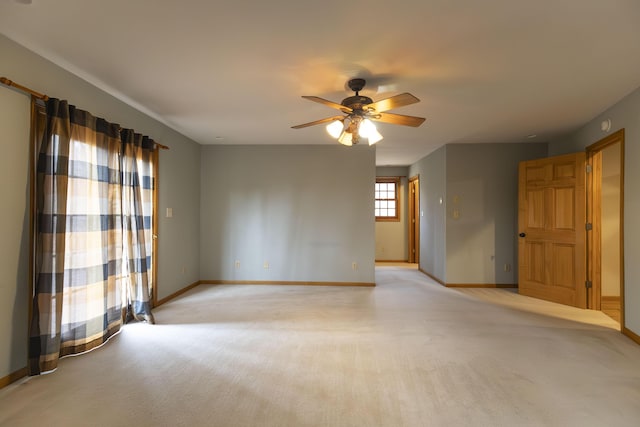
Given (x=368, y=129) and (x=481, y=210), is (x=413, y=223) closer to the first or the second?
(x=481, y=210)

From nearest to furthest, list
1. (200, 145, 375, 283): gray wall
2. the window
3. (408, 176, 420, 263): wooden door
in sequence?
1. (200, 145, 375, 283): gray wall
2. (408, 176, 420, 263): wooden door
3. the window

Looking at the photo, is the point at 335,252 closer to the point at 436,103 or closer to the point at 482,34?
the point at 436,103

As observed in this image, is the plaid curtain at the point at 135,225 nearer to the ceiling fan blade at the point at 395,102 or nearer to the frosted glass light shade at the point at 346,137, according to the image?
the frosted glass light shade at the point at 346,137

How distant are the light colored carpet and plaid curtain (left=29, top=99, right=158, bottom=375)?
0.26m

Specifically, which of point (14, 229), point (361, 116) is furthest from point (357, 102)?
point (14, 229)

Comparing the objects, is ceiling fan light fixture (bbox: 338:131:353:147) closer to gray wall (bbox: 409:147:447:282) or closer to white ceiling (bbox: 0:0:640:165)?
white ceiling (bbox: 0:0:640:165)

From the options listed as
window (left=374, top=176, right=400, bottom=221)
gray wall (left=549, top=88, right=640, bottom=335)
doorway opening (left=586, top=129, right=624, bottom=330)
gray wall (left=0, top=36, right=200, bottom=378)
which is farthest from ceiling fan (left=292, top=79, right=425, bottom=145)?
window (left=374, top=176, right=400, bottom=221)

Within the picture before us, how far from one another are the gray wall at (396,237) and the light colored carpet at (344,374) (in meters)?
4.59

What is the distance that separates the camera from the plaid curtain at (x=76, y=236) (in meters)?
2.52

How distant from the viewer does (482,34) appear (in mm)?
2219

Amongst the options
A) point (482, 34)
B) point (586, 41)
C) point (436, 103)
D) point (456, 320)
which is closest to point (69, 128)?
point (482, 34)

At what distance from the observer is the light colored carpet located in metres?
2.04

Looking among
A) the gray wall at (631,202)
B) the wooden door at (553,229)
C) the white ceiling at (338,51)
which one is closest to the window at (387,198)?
the wooden door at (553,229)

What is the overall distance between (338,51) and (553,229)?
4169 mm
